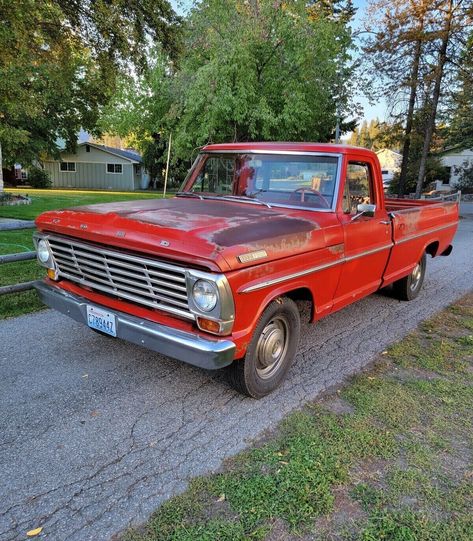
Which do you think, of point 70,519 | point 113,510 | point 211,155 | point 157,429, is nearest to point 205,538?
point 113,510

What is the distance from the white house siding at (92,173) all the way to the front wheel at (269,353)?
3744 centimetres

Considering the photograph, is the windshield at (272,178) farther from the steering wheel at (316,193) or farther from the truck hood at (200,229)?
the truck hood at (200,229)

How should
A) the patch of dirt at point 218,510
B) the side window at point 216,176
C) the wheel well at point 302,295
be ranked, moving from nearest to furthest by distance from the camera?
the patch of dirt at point 218,510 < the wheel well at point 302,295 < the side window at point 216,176

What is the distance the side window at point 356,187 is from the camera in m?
4.23

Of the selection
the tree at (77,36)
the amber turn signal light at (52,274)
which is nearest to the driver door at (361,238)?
the amber turn signal light at (52,274)

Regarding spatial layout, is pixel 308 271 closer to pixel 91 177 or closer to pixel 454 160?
pixel 91 177

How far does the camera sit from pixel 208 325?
297cm

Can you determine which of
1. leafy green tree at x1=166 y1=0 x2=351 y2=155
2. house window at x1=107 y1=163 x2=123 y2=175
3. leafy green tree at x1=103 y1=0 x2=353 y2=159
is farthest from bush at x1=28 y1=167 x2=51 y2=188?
leafy green tree at x1=166 y1=0 x2=351 y2=155

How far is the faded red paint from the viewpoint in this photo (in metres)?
2.95

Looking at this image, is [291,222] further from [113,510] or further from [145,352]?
[113,510]

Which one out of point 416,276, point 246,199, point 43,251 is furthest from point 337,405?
point 416,276

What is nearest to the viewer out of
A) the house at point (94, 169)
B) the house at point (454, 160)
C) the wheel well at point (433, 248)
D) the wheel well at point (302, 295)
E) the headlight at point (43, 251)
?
the wheel well at point (302, 295)

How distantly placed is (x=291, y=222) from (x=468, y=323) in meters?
3.25

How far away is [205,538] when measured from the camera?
2.16m
